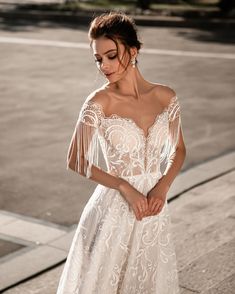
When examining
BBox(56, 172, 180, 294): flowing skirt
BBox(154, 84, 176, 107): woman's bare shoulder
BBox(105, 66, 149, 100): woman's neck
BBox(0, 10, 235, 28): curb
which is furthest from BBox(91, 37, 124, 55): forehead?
BBox(0, 10, 235, 28): curb

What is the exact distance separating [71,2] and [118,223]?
2409 cm

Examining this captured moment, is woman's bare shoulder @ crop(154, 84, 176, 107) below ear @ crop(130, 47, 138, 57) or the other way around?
below

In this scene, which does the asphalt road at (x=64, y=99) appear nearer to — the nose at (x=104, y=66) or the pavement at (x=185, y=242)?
the pavement at (x=185, y=242)

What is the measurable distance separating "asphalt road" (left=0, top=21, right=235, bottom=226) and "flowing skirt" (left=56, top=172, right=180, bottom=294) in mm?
2667

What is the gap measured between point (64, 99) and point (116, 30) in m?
8.14

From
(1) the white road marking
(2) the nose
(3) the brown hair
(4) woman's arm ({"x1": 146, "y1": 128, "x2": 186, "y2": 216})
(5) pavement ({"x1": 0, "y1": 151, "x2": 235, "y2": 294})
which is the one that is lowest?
(1) the white road marking

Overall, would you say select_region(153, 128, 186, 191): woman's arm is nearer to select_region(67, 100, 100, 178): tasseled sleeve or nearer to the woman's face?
select_region(67, 100, 100, 178): tasseled sleeve

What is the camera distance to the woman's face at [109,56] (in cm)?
302

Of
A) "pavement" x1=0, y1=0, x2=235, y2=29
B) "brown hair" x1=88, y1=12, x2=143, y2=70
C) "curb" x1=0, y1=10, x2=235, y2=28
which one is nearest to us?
"brown hair" x1=88, y1=12, x2=143, y2=70

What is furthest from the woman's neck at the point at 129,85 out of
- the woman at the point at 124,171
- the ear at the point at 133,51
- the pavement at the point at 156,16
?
the pavement at the point at 156,16

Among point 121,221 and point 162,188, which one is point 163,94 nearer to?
point 162,188

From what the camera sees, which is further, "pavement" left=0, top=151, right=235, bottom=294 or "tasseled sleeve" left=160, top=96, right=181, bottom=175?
"pavement" left=0, top=151, right=235, bottom=294

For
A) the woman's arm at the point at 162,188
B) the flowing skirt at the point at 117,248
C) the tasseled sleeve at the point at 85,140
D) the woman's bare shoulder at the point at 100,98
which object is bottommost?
the flowing skirt at the point at 117,248

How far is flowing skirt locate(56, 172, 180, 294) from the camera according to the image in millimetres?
3358
